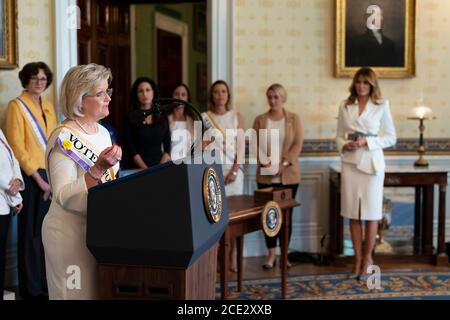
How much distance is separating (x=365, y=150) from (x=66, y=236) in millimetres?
3604

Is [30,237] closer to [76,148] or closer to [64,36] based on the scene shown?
[64,36]

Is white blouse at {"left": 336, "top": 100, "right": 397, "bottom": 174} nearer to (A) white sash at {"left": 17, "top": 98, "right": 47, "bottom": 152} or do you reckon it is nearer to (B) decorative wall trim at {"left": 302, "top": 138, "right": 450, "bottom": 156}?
(B) decorative wall trim at {"left": 302, "top": 138, "right": 450, "bottom": 156}

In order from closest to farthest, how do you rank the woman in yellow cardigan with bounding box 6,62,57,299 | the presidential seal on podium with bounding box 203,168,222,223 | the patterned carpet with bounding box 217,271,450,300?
the presidential seal on podium with bounding box 203,168,222,223 → the woman in yellow cardigan with bounding box 6,62,57,299 → the patterned carpet with bounding box 217,271,450,300

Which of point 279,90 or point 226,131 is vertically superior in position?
point 279,90

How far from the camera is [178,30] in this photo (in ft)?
33.7

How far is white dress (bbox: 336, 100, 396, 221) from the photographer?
5.52 meters

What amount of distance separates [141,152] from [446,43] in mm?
3073

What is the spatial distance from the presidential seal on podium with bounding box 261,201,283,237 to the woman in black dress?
4.32 ft

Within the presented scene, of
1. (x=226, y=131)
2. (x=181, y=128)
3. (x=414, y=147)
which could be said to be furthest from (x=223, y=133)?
(x=414, y=147)

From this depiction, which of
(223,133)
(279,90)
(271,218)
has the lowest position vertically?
(271,218)

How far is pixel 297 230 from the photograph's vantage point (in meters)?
6.70

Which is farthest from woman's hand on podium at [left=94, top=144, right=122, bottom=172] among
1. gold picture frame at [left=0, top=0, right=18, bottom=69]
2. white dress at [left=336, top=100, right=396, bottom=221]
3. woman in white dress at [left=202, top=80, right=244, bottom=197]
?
woman in white dress at [left=202, top=80, right=244, bottom=197]

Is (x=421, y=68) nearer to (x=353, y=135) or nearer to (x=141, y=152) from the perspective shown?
(x=353, y=135)
